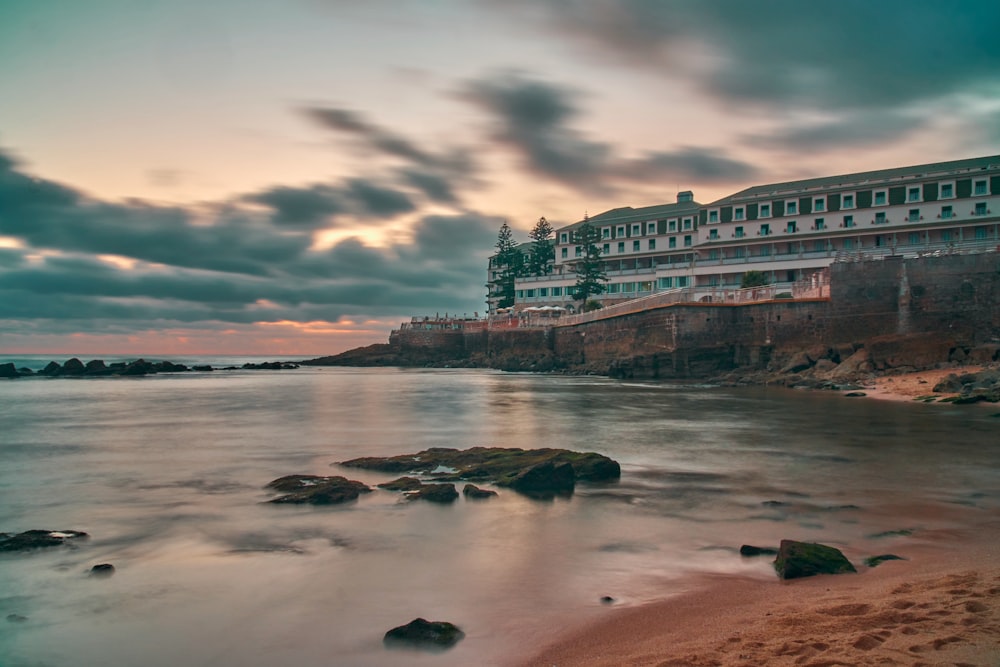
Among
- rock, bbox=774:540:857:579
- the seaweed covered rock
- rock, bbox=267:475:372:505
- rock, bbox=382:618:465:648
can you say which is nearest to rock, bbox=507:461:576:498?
the seaweed covered rock

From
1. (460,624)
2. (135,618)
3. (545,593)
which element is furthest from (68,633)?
(545,593)

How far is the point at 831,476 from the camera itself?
48.3 feet

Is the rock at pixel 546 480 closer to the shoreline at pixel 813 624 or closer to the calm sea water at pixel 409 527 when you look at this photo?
the calm sea water at pixel 409 527

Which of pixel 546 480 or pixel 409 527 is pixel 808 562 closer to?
pixel 409 527

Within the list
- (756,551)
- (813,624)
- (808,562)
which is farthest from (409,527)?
(813,624)

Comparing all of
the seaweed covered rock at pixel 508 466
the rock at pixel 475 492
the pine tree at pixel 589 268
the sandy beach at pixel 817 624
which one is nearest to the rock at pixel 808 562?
the sandy beach at pixel 817 624

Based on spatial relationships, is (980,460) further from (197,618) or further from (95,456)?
(95,456)

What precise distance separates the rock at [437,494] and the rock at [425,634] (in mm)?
5831

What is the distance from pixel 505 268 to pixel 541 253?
625 centimetres

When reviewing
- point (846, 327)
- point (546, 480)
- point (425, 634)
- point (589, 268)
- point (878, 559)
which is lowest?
point (425, 634)

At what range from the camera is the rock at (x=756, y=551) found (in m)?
9.41

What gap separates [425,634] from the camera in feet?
23.2

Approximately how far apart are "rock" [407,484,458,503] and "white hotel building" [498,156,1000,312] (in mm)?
48871

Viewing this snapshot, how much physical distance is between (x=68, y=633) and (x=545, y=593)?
16.6ft
